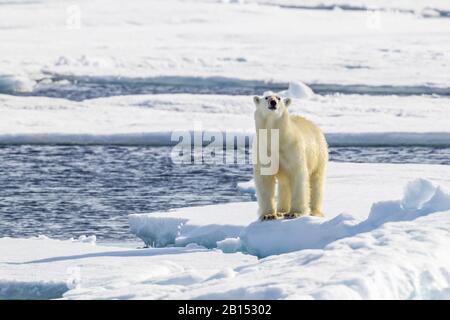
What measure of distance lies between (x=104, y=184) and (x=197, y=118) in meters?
4.31

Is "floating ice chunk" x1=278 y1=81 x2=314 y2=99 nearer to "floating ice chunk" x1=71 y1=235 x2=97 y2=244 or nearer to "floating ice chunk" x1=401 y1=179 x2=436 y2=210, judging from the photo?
"floating ice chunk" x1=71 y1=235 x2=97 y2=244

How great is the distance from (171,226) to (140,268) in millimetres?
1604

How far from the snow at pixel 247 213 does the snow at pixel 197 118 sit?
3.33 metres

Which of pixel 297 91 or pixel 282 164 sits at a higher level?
pixel 282 164

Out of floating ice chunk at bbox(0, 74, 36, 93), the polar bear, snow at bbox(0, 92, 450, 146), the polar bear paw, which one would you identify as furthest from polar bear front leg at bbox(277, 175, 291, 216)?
floating ice chunk at bbox(0, 74, 36, 93)

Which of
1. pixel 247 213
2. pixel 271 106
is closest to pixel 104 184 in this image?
pixel 247 213

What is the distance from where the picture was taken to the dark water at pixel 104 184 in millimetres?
9594

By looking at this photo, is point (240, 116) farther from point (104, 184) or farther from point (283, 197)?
point (283, 197)

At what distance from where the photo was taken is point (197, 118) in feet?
51.3

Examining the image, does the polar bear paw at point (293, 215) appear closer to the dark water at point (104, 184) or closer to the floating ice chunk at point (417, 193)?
the floating ice chunk at point (417, 193)

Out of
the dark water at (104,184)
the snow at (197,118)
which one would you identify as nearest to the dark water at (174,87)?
the snow at (197,118)

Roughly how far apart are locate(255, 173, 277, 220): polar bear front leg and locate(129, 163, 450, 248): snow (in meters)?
0.17

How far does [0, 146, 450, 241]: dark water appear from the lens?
31.5 ft

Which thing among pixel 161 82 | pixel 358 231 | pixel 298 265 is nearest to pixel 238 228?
pixel 358 231
